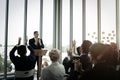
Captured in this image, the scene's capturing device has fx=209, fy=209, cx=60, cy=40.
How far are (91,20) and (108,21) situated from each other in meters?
0.68

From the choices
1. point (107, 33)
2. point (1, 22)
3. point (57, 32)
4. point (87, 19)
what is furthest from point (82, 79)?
point (57, 32)

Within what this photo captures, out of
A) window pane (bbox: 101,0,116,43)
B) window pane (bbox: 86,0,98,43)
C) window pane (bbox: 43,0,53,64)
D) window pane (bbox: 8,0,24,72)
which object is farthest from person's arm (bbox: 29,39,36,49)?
window pane (bbox: 101,0,116,43)

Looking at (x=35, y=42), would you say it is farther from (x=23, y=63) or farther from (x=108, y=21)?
(x=23, y=63)

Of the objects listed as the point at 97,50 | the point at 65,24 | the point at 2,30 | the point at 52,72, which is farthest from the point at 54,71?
the point at 65,24

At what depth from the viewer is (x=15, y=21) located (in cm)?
619

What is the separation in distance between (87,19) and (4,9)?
9.26ft

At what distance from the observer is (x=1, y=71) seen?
5.89 meters

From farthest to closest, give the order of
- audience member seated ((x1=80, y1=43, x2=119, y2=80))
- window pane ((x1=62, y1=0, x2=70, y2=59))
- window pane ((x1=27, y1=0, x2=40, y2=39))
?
window pane ((x1=62, y1=0, x2=70, y2=59)) → window pane ((x1=27, y1=0, x2=40, y2=39)) → audience member seated ((x1=80, y1=43, x2=119, y2=80))

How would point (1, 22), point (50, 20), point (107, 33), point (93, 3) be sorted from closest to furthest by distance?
point (1, 22)
point (107, 33)
point (93, 3)
point (50, 20)

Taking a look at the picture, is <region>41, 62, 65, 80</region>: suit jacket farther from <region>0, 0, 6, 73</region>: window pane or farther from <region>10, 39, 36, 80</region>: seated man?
<region>0, 0, 6, 73</region>: window pane

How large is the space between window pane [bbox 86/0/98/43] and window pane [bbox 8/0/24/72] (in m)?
2.25

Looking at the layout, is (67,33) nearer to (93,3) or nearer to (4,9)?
(93,3)

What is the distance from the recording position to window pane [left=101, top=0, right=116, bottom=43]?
21.1ft

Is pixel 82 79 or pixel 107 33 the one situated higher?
pixel 107 33
